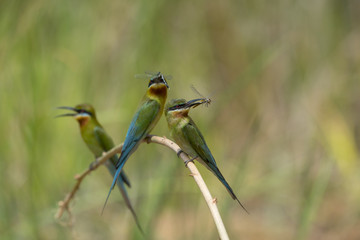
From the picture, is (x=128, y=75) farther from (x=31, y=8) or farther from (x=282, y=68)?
(x=282, y=68)

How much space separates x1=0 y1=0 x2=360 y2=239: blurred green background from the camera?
2637 mm

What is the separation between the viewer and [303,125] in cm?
440

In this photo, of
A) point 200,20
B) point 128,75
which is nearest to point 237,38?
point 200,20

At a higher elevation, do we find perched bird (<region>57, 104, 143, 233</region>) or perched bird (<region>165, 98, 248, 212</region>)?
perched bird (<region>57, 104, 143, 233</region>)

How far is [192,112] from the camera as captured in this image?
10.7ft

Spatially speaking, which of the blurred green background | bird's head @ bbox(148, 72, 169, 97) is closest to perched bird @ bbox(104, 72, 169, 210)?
bird's head @ bbox(148, 72, 169, 97)

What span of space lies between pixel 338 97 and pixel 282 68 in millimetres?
668

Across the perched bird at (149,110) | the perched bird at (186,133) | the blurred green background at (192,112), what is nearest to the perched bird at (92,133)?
the blurred green background at (192,112)

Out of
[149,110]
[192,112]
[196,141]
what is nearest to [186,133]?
[196,141]

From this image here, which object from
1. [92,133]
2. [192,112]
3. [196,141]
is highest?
[92,133]

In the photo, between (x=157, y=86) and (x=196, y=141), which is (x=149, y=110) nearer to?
(x=157, y=86)

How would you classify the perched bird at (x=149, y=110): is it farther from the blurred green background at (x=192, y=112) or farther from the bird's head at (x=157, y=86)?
the blurred green background at (x=192, y=112)

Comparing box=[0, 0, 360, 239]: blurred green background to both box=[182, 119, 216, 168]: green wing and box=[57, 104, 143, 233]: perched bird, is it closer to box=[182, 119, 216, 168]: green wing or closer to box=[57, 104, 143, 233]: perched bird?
box=[57, 104, 143, 233]: perched bird

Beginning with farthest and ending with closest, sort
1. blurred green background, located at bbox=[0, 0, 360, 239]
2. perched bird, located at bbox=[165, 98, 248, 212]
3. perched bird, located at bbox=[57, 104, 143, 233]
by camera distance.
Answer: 1. blurred green background, located at bbox=[0, 0, 360, 239]
2. perched bird, located at bbox=[57, 104, 143, 233]
3. perched bird, located at bbox=[165, 98, 248, 212]
